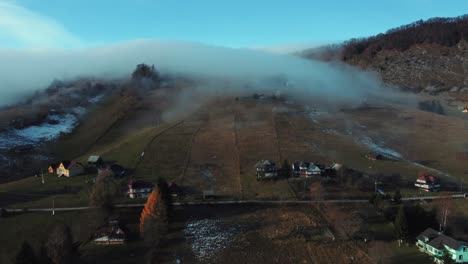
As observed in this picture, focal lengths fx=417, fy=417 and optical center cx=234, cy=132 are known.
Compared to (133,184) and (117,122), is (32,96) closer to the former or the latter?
(117,122)

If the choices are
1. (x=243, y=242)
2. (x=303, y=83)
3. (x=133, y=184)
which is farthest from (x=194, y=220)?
(x=303, y=83)

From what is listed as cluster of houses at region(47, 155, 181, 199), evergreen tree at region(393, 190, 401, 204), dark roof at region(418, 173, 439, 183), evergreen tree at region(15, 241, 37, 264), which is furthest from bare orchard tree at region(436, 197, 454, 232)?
evergreen tree at region(15, 241, 37, 264)

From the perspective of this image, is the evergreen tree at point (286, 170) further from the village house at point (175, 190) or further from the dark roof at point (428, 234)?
the dark roof at point (428, 234)

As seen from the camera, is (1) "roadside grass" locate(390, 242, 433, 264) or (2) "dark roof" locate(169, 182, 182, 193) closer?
(1) "roadside grass" locate(390, 242, 433, 264)

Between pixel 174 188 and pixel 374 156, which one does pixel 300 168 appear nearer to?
pixel 374 156

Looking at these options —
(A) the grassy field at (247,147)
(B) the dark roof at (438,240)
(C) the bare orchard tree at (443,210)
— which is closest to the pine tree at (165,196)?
(A) the grassy field at (247,147)

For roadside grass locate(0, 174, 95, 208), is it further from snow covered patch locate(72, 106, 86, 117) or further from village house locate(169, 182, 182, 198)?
snow covered patch locate(72, 106, 86, 117)

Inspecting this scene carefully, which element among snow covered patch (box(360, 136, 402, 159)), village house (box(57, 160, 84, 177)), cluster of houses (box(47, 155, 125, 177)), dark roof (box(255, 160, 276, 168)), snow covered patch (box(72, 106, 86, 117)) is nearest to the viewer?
dark roof (box(255, 160, 276, 168))
